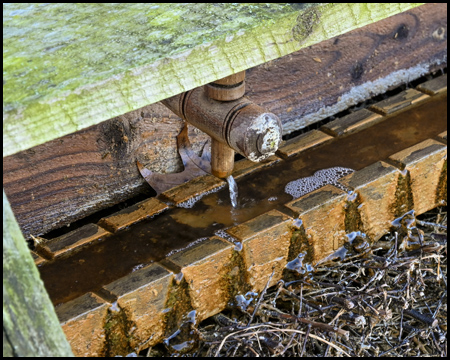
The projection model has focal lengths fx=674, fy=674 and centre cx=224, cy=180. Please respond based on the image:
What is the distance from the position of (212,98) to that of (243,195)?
0.64 m

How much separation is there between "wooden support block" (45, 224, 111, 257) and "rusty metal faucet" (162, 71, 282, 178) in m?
0.54

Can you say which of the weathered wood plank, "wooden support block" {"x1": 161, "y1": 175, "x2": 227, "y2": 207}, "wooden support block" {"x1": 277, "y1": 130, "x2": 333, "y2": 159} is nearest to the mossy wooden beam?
the weathered wood plank

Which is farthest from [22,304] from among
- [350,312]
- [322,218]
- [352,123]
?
[352,123]

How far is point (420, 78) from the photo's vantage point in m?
3.66

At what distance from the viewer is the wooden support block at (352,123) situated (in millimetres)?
2982

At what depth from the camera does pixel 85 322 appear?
6.59ft

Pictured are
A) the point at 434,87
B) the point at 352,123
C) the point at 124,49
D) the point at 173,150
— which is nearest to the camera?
the point at 124,49

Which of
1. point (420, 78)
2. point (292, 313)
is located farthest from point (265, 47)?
point (420, 78)

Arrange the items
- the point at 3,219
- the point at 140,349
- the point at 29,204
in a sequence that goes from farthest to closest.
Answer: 1. the point at 29,204
2. the point at 140,349
3. the point at 3,219

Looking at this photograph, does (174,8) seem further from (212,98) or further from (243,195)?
(243,195)

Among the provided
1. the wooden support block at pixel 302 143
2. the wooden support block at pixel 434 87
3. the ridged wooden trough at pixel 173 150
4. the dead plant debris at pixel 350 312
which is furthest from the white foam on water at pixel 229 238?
the wooden support block at pixel 434 87

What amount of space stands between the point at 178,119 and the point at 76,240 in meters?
0.73

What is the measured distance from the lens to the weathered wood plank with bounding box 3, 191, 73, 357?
1.24 m

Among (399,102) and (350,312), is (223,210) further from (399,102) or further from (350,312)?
(399,102)
